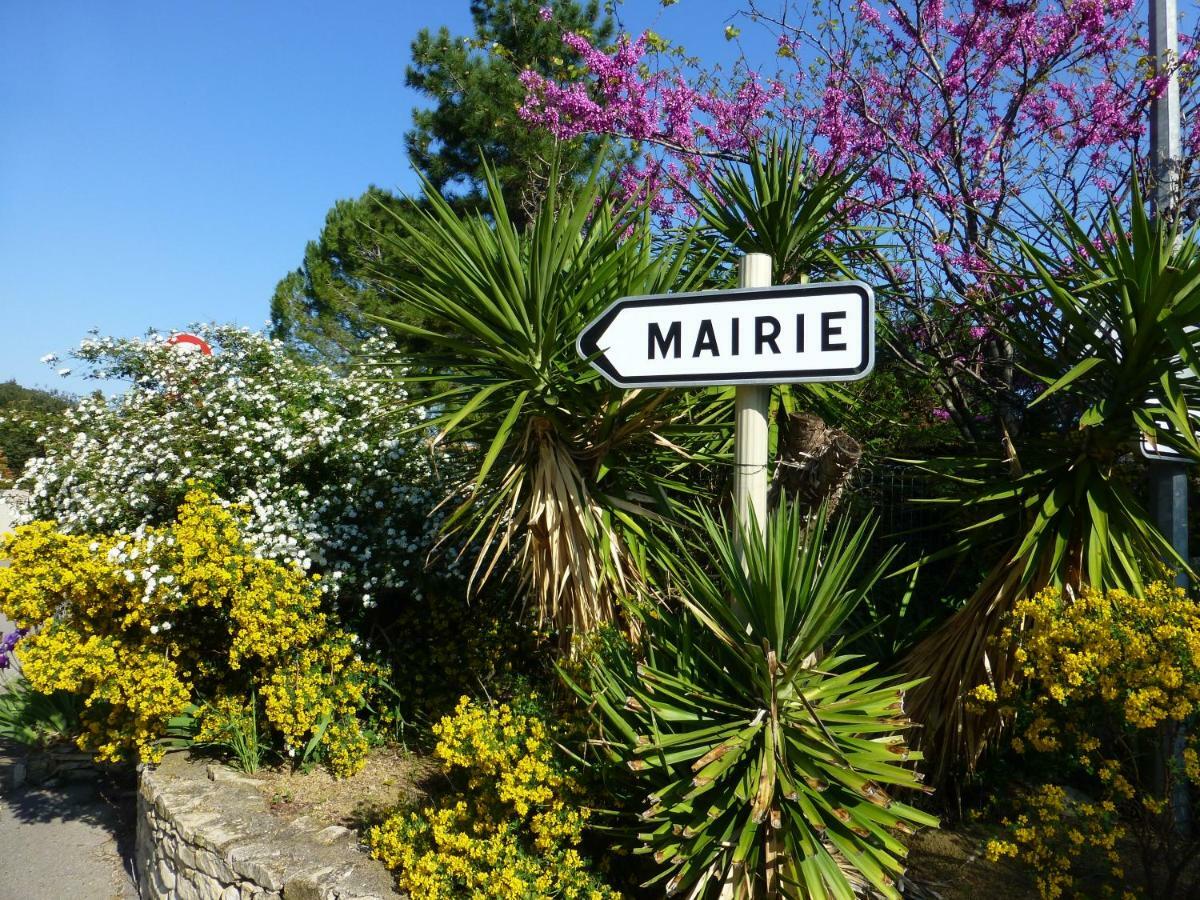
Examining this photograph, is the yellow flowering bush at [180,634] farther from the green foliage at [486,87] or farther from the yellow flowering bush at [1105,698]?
the green foliage at [486,87]

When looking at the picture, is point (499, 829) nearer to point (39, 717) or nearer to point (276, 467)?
point (276, 467)

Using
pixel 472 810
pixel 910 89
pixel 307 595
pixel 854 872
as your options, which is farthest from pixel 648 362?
pixel 910 89

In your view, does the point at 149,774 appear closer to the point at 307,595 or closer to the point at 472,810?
the point at 307,595

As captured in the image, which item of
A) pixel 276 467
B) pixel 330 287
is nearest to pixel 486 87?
pixel 330 287

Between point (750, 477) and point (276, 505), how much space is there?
12.2 ft

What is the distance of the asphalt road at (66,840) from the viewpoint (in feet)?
16.0

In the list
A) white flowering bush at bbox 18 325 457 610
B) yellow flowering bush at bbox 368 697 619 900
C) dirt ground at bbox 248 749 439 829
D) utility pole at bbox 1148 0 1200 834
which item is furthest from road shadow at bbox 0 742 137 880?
utility pole at bbox 1148 0 1200 834

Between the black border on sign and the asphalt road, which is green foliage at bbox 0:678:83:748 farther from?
the black border on sign

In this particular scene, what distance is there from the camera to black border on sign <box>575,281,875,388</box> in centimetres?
254

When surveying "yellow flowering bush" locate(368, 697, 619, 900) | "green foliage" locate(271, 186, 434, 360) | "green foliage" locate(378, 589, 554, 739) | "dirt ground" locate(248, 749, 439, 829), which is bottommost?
"dirt ground" locate(248, 749, 439, 829)

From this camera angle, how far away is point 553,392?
408 centimetres

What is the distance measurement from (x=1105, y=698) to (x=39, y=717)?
7100 mm

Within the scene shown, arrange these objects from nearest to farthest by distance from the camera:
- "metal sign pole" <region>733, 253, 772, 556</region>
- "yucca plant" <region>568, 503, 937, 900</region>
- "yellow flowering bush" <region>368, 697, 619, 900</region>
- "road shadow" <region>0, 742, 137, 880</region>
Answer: "yucca plant" <region>568, 503, 937, 900</region>, "metal sign pole" <region>733, 253, 772, 556</region>, "yellow flowering bush" <region>368, 697, 619, 900</region>, "road shadow" <region>0, 742, 137, 880</region>

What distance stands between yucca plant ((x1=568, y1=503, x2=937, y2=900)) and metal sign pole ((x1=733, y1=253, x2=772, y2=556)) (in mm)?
91
